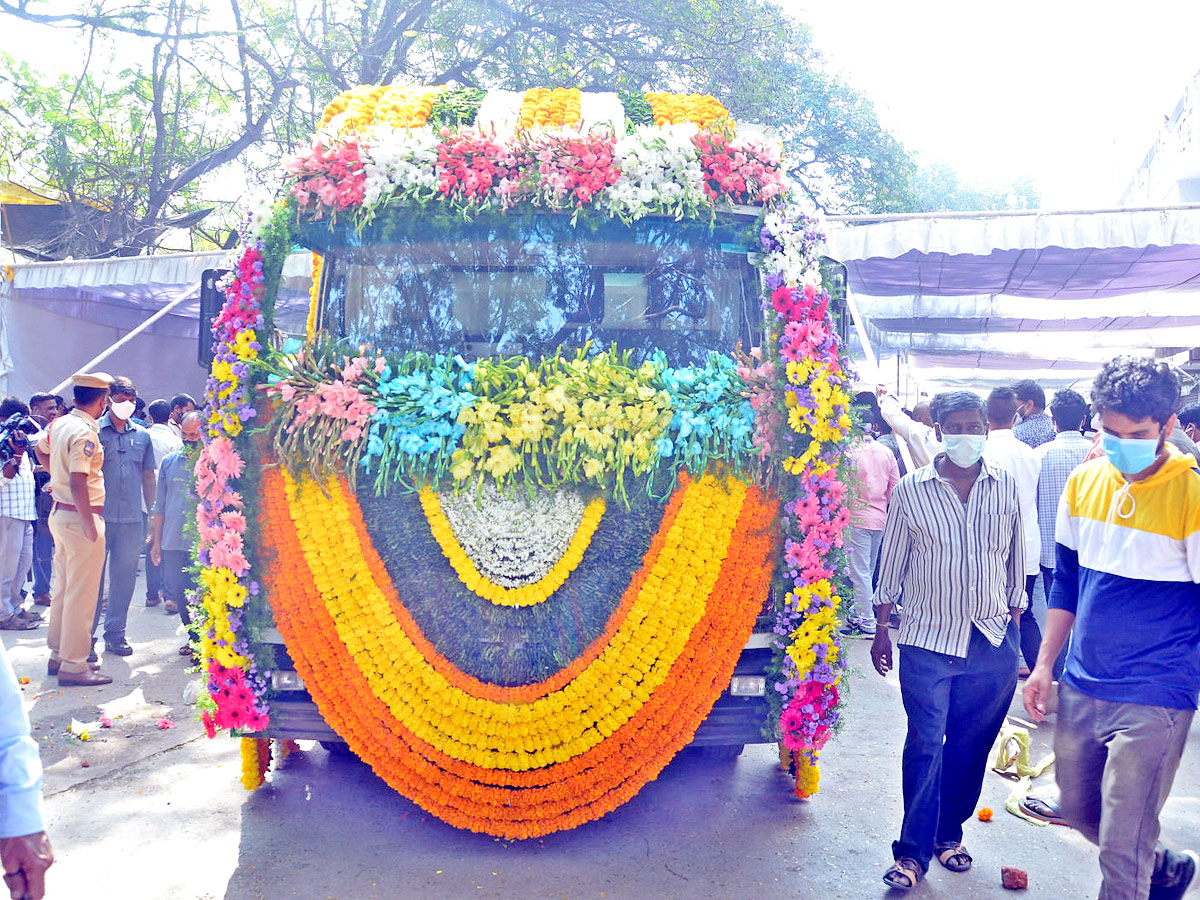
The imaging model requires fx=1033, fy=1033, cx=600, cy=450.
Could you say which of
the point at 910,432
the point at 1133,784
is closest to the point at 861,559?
the point at 910,432

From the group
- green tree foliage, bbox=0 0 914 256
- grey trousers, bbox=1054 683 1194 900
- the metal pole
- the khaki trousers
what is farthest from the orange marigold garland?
green tree foliage, bbox=0 0 914 256

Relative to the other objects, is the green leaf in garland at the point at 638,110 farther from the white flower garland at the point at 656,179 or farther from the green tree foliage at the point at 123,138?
the green tree foliage at the point at 123,138

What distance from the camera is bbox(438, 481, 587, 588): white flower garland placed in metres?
4.21

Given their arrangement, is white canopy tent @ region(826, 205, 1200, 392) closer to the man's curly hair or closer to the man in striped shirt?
the man in striped shirt

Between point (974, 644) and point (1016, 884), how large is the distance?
37.2 inches

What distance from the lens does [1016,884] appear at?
4.01 m

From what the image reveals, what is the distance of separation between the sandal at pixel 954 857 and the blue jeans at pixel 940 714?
0.39 feet

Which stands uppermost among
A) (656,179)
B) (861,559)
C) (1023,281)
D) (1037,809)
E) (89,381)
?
(1023,281)

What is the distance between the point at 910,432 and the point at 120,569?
583 centimetres

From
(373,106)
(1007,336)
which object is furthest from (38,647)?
(1007,336)

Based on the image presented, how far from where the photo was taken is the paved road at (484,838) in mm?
3996

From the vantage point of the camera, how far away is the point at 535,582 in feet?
13.9

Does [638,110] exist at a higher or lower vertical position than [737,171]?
higher

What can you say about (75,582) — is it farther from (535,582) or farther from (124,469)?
(535,582)
